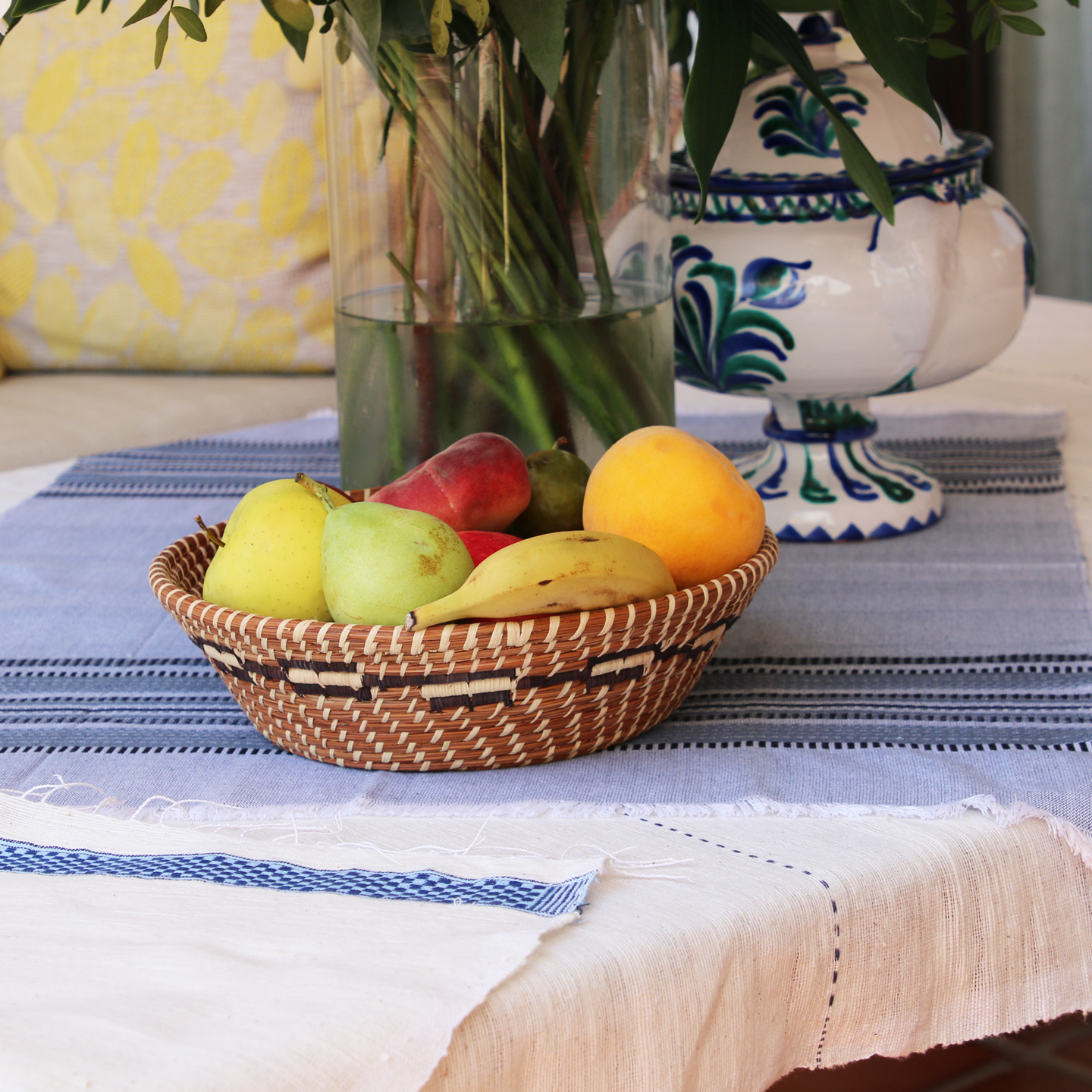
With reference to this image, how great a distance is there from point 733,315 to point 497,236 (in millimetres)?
183

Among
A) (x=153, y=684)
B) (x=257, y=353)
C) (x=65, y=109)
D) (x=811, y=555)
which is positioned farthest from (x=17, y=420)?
(x=811, y=555)

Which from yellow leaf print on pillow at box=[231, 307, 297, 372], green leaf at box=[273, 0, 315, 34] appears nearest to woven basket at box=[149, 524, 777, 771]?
green leaf at box=[273, 0, 315, 34]

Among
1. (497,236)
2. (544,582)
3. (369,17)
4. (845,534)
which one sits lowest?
(845,534)

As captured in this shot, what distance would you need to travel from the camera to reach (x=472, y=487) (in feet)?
1.78

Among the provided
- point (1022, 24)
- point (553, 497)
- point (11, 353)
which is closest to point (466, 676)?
point (553, 497)

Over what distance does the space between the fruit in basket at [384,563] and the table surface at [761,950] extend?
78mm

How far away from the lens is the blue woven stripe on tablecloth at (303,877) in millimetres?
395

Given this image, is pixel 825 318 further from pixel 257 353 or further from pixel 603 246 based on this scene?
pixel 257 353

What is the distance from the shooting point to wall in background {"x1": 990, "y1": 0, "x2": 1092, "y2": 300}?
8.14 feet

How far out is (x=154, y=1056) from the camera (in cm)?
31

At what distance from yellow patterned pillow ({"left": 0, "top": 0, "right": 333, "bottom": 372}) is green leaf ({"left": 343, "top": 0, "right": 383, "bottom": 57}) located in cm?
82

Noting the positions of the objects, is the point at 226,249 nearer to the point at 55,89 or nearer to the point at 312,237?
the point at 312,237

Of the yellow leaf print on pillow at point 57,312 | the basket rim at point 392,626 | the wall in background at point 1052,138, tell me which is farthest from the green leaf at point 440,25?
the wall in background at point 1052,138

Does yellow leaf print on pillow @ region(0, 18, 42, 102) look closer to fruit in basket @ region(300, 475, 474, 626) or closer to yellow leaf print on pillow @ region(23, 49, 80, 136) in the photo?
yellow leaf print on pillow @ region(23, 49, 80, 136)
